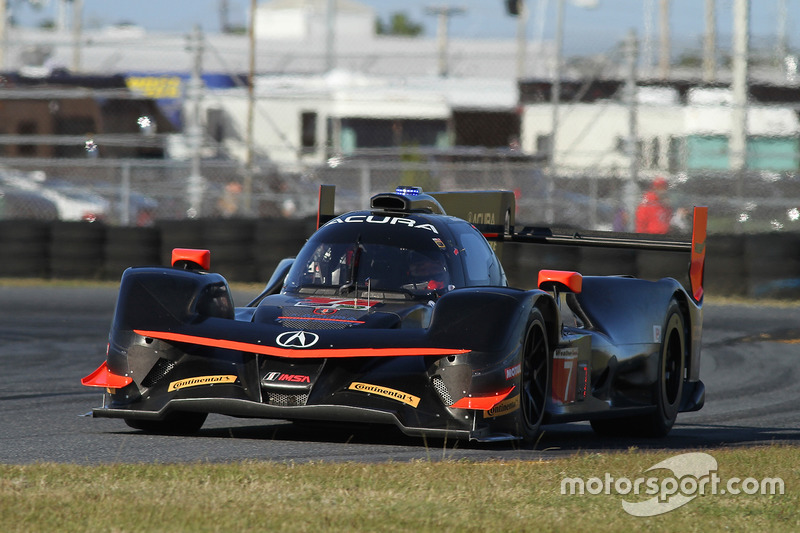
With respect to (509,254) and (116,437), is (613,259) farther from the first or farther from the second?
(116,437)

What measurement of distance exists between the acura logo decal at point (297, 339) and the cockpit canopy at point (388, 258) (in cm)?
101

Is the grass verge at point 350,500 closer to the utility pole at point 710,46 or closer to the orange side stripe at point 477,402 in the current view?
the orange side stripe at point 477,402

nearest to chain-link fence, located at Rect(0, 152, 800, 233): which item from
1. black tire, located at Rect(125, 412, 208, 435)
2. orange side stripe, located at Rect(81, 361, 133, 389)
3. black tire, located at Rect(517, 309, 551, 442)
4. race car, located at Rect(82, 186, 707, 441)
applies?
race car, located at Rect(82, 186, 707, 441)

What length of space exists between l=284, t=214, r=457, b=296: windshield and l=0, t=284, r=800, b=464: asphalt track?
0.84 meters

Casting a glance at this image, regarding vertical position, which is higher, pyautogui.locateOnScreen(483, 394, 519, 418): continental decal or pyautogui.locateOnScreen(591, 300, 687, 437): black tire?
pyautogui.locateOnScreen(483, 394, 519, 418): continental decal

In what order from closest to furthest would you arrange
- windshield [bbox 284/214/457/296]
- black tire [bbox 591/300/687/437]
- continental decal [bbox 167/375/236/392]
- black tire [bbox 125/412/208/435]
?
continental decal [bbox 167/375/236/392] < black tire [bbox 125/412/208/435] < windshield [bbox 284/214/457/296] < black tire [bbox 591/300/687/437]

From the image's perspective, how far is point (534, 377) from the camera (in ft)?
21.6

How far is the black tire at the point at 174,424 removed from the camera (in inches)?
264

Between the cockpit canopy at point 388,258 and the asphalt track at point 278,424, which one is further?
the cockpit canopy at point 388,258

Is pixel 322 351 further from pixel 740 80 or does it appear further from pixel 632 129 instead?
pixel 740 80

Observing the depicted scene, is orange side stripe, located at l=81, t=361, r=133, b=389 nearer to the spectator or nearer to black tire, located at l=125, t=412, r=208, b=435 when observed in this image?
black tire, located at l=125, t=412, r=208, b=435

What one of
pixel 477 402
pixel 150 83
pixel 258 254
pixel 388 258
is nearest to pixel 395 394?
pixel 477 402

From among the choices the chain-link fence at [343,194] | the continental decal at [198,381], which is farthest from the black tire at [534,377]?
the chain-link fence at [343,194]

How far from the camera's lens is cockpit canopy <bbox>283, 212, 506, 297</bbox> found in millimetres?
7320
